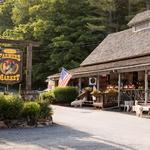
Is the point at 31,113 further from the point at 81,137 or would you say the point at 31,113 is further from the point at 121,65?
the point at 121,65

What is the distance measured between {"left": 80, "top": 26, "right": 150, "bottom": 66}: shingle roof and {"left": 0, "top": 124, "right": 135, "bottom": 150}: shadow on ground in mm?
15985

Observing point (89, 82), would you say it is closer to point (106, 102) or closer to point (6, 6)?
point (106, 102)

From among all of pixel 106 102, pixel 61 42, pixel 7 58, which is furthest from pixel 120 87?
pixel 61 42

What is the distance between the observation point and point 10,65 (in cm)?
1778

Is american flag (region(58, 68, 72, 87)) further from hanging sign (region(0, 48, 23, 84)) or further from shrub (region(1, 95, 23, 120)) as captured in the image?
hanging sign (region(0, 48, 23, 84))

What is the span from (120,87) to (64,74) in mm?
4122

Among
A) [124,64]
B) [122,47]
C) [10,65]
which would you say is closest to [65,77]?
[124,64]

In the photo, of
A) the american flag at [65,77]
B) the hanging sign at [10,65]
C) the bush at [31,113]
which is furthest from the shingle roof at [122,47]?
the hanging sign at [10,65]

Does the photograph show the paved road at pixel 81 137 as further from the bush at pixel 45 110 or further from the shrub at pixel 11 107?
the shrub at pixel 11 107

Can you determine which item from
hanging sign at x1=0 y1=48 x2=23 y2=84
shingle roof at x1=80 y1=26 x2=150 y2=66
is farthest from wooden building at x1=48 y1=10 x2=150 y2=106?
hanging sign at x1=0 y1=48 x2=23 y2=84

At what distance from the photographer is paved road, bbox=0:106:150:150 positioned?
1316 cm

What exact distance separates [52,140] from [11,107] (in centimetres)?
409

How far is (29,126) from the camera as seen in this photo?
18.2 metres

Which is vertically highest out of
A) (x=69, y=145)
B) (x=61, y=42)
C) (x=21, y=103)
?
(x=61, y=42)
